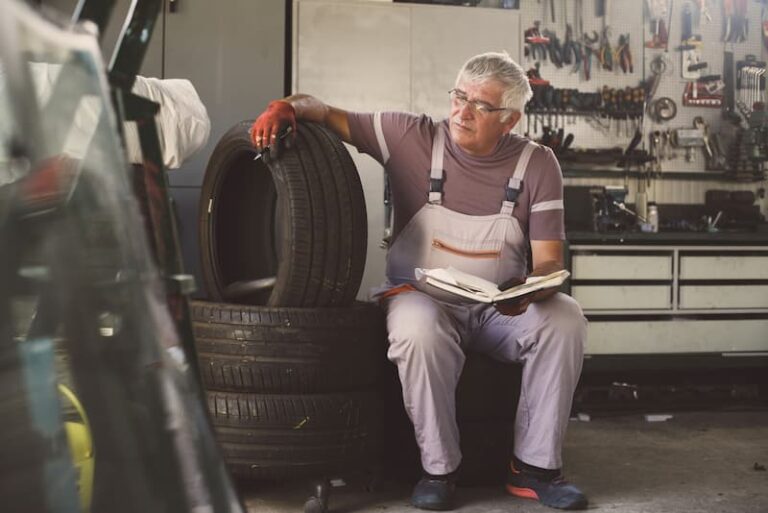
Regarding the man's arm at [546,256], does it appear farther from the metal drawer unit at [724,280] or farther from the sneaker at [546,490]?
the metal drawer unit at [724,280]

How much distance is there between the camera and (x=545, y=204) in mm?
2400

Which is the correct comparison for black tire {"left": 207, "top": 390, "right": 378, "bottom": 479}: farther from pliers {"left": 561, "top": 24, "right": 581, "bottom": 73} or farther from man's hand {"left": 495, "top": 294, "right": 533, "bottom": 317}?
pliers {"left": 561, "top": 24, "right": 581, "bottom": 73}

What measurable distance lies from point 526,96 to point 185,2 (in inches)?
74.6

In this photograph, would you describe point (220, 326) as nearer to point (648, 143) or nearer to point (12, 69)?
point (12, 69)

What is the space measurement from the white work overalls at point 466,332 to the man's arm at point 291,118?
0.29m

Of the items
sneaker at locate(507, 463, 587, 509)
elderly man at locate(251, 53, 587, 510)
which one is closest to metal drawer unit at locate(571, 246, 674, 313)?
elderly man at locate(251, 53, 587, 510)

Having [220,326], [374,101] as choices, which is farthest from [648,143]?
[220,326]

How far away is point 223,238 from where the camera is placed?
98.3 inches

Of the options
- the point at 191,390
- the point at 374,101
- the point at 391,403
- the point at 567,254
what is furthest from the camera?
the point at 374,101

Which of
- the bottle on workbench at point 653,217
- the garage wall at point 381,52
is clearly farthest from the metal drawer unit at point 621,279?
the garage wall at point 381,52

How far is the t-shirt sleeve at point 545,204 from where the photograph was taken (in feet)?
7.84

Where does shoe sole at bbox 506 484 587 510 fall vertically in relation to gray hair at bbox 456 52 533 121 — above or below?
below

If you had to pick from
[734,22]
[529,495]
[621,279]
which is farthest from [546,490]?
[734,22]

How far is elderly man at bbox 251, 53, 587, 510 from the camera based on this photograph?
2.16 m
